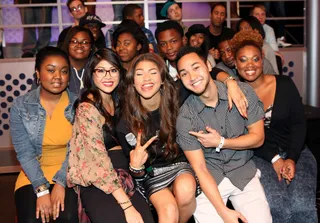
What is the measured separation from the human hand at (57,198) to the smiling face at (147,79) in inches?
32.6

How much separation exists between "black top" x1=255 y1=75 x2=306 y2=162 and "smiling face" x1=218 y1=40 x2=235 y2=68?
79 cm

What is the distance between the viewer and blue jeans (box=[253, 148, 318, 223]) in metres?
3.10

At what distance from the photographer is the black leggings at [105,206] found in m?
2.76

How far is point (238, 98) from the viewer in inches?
120

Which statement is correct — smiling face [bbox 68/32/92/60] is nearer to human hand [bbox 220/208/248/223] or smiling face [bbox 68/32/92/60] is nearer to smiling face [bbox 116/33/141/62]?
→ smiling face [bbox 116/33/141/62]

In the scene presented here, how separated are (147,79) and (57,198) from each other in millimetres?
976

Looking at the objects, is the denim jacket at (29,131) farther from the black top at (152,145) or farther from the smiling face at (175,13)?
the smiling face at (175,13)

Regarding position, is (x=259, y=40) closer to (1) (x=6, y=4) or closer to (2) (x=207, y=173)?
(2) (x=207, y=173)

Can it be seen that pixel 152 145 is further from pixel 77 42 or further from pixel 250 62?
pixel 77 42

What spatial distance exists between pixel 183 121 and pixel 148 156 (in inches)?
12.8

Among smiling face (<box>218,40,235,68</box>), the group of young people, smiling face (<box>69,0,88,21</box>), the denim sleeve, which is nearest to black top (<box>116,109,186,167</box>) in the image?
the group of young people

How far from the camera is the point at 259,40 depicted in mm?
3496

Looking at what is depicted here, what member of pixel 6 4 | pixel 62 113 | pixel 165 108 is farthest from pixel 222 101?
pixel 6 4

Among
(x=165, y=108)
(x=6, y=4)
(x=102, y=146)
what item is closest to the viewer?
(x=102, y=146)
